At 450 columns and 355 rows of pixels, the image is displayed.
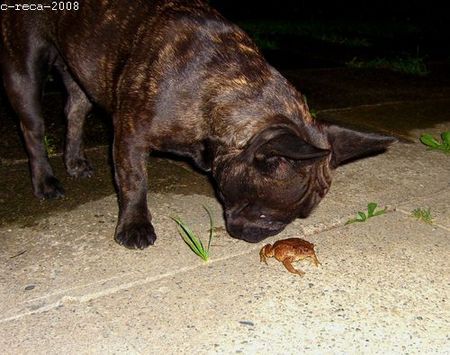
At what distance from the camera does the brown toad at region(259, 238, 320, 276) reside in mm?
3342

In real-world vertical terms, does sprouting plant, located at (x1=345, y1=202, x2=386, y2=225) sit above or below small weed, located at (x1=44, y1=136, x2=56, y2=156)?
above

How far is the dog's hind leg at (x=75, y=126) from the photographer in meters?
4.70

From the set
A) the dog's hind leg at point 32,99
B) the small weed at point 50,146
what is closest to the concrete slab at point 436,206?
the dog's hind leg at point 32,99

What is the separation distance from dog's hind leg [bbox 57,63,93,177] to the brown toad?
180 centimetres

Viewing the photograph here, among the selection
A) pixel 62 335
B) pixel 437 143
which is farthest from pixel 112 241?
pixel 437 143

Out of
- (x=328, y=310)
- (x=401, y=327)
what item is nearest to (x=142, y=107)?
(x=328, y=310)

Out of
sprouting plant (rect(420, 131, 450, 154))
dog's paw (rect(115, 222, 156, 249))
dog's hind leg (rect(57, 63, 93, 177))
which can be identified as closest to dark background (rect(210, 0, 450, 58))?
sprouting plant (rect(420, 131, 450, 154))

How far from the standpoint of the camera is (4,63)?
173 inches

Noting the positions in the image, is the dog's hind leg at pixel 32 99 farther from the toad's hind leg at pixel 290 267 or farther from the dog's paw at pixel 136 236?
the toad's hind leg at pixel 290 267

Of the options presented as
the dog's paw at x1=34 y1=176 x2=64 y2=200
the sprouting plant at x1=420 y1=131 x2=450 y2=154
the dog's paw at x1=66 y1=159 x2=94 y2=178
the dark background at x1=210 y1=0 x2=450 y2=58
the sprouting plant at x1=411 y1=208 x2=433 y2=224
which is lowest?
the dark background at x1=210 y1=0 x2=450 y2=58

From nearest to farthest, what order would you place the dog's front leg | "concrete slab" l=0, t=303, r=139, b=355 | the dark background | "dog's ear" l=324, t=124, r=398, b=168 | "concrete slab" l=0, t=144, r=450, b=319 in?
"concrete slab" l=0, t=303, r=139, b=355
"concrete slab" l=0, t=144, r=450, b=319
"dog's ear" l=324, t=124, r=398, b=168
the dog's front leg
the dark background

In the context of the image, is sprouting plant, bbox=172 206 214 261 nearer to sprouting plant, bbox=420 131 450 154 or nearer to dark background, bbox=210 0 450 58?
sprouting plant, bbox=420 131 450 154

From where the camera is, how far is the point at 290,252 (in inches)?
132

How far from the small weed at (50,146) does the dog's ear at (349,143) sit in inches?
104
